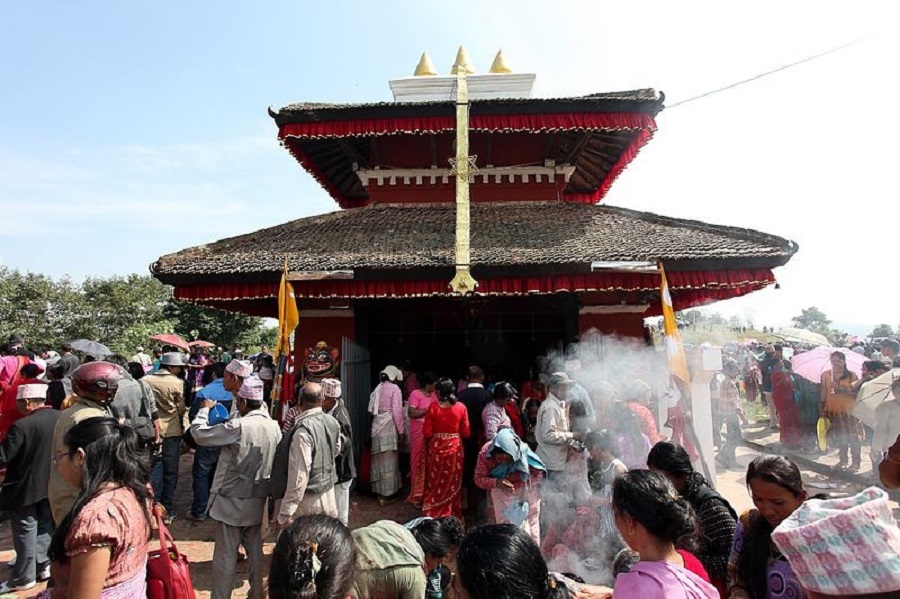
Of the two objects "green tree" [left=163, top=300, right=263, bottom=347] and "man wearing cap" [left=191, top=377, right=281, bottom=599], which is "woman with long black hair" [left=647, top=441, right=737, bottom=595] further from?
"green tree" [left=163, top=300, right=263, bottom=347]

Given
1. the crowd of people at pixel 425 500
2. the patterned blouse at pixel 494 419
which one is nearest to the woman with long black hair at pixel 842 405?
the crowd of people at pixel 425 500

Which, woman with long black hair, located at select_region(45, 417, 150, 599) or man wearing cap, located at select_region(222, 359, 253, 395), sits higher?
man wearing cap, located at select_region(222, 359, 253, 395)

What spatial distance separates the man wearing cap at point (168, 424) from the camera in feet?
22.6

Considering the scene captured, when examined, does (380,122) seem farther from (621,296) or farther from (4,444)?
(4,444)

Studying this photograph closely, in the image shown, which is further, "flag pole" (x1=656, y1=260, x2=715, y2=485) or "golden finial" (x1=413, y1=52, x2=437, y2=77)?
"golden finial" (x1=413, y1=52, x2=437, y2=77)

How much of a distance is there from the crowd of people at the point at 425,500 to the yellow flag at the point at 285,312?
877 millimetres

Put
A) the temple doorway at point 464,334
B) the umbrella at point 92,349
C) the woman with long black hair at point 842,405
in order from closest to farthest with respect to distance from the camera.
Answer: the woman with long black hair at point 842,405, the temple doorway at point 464,334, the umbrella at point 92,349

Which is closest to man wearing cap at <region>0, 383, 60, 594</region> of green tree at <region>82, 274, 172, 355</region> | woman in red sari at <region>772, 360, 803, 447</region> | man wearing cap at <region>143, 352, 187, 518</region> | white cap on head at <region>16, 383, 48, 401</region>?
white cap on head at <region>16, 383, 48, 401</region>

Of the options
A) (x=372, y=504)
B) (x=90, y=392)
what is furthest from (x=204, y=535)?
(x=90, y=392)

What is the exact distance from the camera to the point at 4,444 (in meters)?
4.99

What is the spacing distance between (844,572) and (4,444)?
631 centimetres

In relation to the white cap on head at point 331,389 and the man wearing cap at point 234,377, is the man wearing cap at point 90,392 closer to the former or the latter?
the man wearing cap at point 234,377

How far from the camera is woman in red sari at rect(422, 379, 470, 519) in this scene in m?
6.40

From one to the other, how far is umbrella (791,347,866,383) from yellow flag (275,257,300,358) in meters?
9.74
